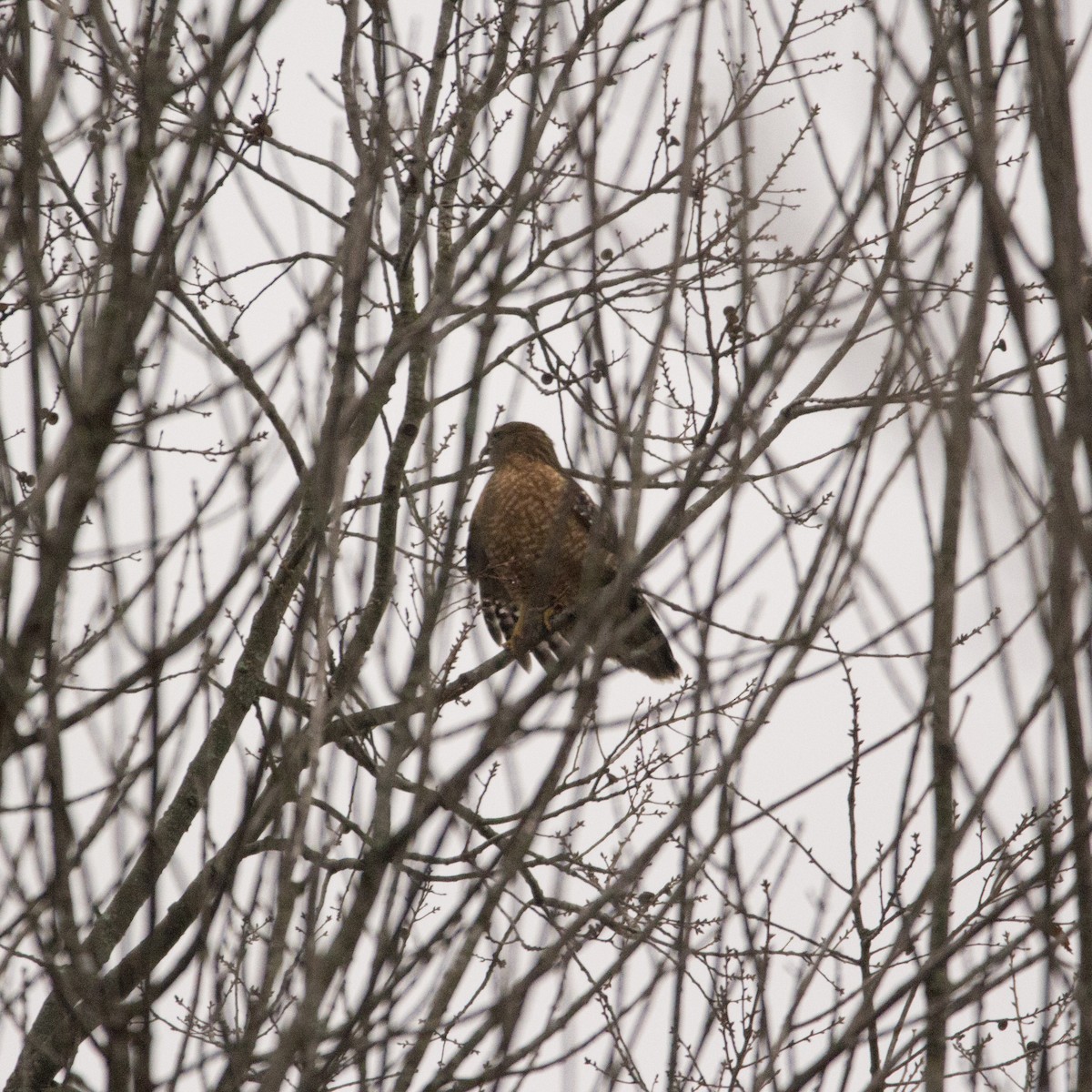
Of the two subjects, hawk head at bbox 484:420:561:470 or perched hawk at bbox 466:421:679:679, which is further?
hawk head at bbox 484:420:561:470

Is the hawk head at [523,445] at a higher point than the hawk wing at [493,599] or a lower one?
higher

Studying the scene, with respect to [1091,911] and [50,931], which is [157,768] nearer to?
[50,931]

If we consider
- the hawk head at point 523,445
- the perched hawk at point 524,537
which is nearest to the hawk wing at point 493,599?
the perched hawk at point 524,537

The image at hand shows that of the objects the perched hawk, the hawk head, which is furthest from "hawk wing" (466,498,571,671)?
the hawk head

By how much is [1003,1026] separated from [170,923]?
2.01 metres

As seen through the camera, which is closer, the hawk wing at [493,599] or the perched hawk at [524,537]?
the perched hawk at [524,537]

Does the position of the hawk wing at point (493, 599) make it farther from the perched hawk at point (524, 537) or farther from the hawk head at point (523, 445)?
the hawk head at point (523, 445)

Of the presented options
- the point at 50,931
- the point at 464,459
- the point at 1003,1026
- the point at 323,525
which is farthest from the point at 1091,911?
the point at 1003,1026

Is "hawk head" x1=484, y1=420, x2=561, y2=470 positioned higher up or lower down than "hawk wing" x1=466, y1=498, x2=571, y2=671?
higher up

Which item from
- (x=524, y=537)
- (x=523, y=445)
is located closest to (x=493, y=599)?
(x=524, y=537)

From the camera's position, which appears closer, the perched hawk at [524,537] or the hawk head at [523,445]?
the perched hawk at [524,537]

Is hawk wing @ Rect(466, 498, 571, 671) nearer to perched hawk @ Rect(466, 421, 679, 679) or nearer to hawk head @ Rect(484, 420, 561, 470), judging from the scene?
perched hawk @ Rect(466, 421, 679, 679)

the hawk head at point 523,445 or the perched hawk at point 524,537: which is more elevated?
the hawk head at point 523,445

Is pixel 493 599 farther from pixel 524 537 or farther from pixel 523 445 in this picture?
pixel 523 445
